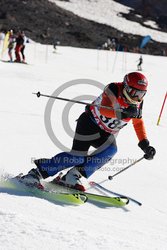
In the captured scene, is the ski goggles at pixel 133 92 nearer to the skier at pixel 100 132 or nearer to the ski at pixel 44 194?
the skier at pixel 100 132

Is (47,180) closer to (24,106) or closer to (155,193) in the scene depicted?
(155,193)

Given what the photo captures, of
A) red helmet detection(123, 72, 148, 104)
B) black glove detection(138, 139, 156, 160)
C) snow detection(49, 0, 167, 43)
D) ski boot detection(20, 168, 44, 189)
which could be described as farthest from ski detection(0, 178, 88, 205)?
snow detection(49, 0, 167, 43)

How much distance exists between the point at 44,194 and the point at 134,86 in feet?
5.21

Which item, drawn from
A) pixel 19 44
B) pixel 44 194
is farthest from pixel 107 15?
pixel 44 194

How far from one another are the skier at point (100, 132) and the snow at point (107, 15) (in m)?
47.3

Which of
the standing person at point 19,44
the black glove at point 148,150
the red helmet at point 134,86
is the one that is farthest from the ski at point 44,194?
the standing person at point 19,44

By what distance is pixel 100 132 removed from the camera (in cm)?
505

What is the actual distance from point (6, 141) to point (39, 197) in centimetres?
270

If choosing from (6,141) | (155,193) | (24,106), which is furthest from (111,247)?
(24,106)

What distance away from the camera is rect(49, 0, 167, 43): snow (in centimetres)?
5247

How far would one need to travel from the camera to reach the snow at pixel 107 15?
52.5m

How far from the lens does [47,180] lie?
214 inches

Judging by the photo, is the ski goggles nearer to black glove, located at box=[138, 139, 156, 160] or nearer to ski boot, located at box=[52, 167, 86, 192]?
black glove, located at box=[138, 139, 156, 160]

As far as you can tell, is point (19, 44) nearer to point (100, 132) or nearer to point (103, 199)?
point (100, 132)
